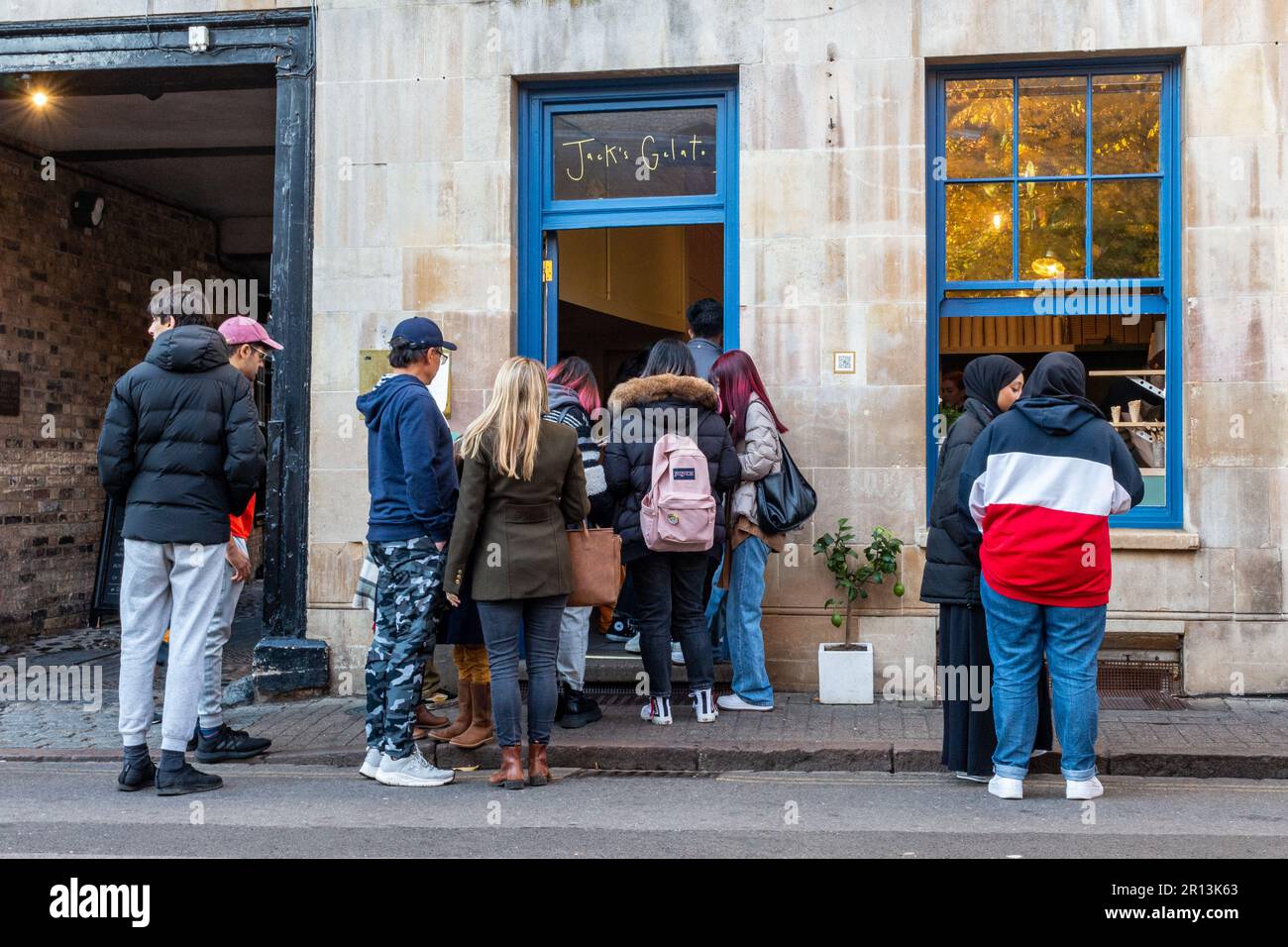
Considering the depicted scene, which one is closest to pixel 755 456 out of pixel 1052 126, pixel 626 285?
pixel 1052 126

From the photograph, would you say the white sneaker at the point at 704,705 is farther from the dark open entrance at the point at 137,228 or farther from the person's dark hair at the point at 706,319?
the dark open entrance at the point at 137,228

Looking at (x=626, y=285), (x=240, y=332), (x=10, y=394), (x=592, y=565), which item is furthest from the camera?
(x=626, y=285)

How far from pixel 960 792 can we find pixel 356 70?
19.2ft

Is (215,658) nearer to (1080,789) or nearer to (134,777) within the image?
(134,777)

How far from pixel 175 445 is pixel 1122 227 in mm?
5820

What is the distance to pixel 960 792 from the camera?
6.25 meters

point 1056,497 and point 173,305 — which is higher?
point 173,305

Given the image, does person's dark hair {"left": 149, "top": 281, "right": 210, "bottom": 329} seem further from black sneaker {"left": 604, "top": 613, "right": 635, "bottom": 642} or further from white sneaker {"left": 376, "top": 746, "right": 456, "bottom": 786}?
black sneaker {"left": 604, "top": 613, "right": 635, "bottom": 642}

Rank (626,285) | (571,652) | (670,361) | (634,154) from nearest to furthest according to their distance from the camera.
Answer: (670,361), (571,652), (634,154), (626,285)

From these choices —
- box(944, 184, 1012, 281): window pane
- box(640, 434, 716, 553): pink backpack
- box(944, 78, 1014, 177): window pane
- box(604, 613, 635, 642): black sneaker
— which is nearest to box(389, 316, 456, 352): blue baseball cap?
box(640, 434, 716, 553): pink backpack

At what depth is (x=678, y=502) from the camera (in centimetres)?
699

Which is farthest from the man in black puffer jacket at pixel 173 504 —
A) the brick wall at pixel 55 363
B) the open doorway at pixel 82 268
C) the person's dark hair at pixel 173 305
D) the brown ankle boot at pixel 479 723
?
the brick wall at pixel 55 363

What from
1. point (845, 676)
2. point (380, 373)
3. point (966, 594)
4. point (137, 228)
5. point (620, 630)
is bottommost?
point (845, 676)

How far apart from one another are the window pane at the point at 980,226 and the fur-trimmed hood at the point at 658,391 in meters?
2.36
